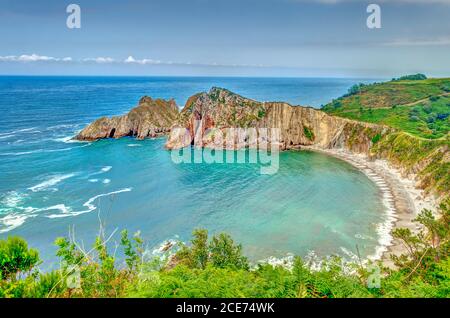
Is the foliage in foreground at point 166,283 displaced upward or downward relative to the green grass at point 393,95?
downward

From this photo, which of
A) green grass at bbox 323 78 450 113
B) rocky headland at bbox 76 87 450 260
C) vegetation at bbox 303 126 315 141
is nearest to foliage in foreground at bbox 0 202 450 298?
rocky headland at bbox 76 87 450 260

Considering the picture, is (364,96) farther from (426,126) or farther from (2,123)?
(2,123)

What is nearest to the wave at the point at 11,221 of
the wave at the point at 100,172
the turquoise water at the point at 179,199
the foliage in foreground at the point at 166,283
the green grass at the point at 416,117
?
the turquoise water at the point at 179,199

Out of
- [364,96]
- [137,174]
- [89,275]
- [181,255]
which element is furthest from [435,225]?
[364,96]

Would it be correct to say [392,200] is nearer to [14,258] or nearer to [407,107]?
[14,258]

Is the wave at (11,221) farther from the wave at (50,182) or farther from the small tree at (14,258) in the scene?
the small tree at (14,258)

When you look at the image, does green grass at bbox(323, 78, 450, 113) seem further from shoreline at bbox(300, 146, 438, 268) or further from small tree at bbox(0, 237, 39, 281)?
small tree at bbox(0, 237, 39, 281)
